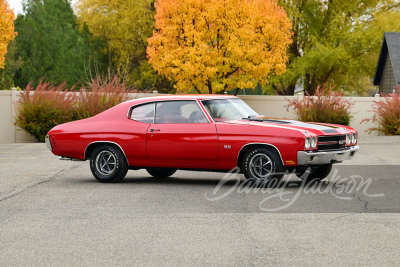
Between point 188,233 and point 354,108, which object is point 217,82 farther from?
point 188,233

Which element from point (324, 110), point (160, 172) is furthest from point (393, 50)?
point (160, 172)

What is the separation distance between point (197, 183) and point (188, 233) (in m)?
4.86

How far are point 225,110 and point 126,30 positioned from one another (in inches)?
1517

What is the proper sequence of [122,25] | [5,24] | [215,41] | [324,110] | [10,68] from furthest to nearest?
[122,25]
[10,68]
[215,41]
[5,24]
[324,110]

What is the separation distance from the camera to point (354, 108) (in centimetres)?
3112

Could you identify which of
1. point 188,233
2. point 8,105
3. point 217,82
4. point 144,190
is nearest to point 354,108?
point 217,82

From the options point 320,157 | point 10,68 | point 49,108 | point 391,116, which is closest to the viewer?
point 320,157

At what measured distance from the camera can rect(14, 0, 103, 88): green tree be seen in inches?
1623

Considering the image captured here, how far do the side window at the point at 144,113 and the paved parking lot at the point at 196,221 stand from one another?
1134 millimetres

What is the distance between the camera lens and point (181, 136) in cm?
1168

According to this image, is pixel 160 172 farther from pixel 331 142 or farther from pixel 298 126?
pixel 331 142

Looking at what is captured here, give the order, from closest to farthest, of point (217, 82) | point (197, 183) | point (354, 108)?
point (197, 183)
point (354, 108)
point (217, 82)

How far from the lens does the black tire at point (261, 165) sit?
35.9 feet

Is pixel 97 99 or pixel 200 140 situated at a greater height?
pixel 97 99
